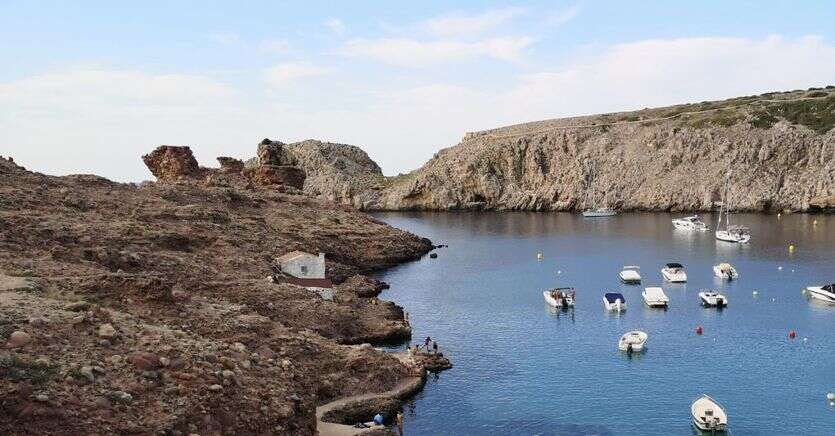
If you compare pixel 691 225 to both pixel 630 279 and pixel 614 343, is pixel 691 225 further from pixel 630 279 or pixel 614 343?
pixel 614 343

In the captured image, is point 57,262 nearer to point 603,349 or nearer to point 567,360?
point 567,360

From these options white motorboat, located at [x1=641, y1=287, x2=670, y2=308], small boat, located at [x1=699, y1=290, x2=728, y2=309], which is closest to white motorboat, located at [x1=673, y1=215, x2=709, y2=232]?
small boat, located at [x1=699, y1=290, x2=728, y2=309]

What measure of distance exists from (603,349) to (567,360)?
5.24 m

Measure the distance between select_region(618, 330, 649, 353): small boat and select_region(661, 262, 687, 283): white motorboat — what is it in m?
35.5

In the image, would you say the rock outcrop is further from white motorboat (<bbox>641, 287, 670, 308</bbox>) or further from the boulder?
white motorboat (<bbox>641, 287, 670, 308</bbox>)

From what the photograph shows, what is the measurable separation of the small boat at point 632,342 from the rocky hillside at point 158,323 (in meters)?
19.6

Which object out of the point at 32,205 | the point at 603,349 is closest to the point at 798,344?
the point at 603,349

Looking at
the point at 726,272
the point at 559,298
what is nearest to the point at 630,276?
the point at 726,272

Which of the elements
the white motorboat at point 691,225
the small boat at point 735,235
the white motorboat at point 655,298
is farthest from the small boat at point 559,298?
the white motorboat at point 691,225

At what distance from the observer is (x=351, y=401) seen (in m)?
49.0

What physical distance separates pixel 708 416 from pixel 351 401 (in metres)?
22.5

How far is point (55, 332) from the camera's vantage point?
35.6 meters

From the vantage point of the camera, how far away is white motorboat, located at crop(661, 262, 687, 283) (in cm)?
9944

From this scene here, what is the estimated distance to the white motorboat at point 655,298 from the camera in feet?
278
